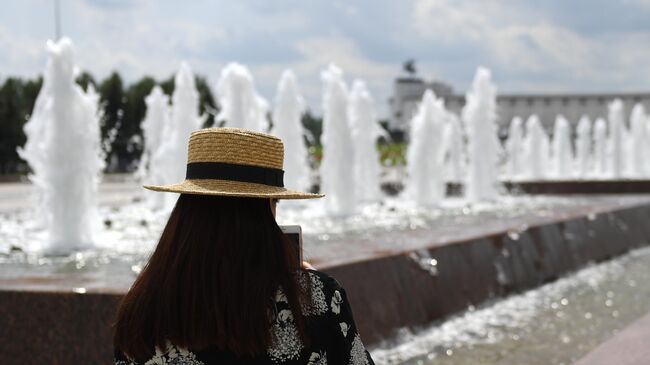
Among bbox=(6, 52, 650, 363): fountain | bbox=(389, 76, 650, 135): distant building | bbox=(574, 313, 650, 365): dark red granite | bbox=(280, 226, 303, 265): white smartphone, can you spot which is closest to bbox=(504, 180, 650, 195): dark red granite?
bbox=(6, 52, 650, 363): fountain

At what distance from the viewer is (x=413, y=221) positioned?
11.2m

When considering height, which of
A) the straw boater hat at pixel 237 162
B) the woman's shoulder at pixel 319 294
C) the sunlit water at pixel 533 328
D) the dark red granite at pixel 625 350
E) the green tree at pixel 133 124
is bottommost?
the sunlit water at pixel 533 328

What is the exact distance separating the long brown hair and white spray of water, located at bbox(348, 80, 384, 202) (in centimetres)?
1810

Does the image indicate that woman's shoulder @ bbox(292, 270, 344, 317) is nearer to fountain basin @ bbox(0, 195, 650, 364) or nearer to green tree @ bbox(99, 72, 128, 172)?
fountain basin @ bbox(0, 195, 650, 364)

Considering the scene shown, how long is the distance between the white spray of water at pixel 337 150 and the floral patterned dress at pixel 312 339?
11315 millimetres

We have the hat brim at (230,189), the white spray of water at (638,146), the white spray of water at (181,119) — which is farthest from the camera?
the white spray of water at (638,146)

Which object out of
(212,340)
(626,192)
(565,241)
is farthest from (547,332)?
(626,192)

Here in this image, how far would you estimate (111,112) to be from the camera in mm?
53812

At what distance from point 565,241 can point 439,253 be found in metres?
3.13

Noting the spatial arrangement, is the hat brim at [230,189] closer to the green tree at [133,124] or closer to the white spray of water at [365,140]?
the white spray of water at [365,140]

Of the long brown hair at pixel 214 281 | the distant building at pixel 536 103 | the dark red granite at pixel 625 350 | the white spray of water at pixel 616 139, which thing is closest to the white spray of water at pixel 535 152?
the white spray of water at pixel 616 139

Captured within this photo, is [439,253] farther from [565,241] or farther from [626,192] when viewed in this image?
[626,192]

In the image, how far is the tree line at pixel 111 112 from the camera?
45.2m

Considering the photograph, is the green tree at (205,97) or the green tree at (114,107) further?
the green tree at (205,97)
